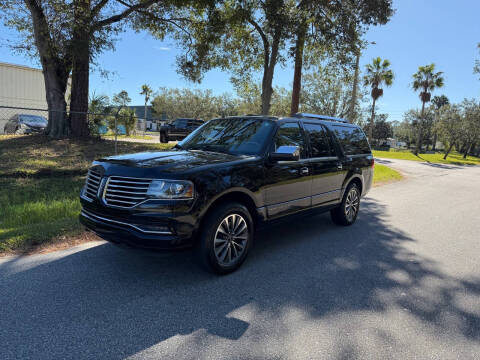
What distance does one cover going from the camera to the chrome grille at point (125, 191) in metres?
3.37

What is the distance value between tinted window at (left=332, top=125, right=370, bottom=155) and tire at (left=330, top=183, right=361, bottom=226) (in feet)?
2.30

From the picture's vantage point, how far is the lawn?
4.85m

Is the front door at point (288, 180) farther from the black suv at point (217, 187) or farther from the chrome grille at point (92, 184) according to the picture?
the chrome grille at point (92, 184)

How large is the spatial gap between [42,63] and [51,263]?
1263 cm

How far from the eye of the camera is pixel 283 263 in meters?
4.38

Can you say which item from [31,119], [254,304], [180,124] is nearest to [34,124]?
[31,119]

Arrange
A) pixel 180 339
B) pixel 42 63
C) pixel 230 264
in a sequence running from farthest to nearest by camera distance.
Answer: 1. pixel 42 63
2. pixel 230 264
3. pixel 180 339

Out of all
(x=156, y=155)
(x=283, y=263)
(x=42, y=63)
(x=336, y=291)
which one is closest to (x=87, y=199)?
(x=156, y=155)

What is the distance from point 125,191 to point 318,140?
10.7ft

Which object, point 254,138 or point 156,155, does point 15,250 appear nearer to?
point 156,155

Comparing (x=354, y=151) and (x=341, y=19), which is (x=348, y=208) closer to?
(x=354, y=151)

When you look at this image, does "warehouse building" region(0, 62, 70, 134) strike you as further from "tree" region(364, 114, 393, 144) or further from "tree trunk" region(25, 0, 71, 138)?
"tree" region(364, 114, 393, 144)

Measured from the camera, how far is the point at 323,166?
532cm

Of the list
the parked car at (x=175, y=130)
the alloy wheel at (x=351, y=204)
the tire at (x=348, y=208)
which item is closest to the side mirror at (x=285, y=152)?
the tire at (x=348, y=208)
